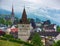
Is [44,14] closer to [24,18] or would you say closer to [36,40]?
[24,18]

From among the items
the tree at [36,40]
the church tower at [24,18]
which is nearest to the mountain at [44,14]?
the church tower at [24,18]

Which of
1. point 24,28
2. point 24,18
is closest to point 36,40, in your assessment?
point 24,28

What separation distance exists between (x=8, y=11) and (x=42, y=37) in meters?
1.01

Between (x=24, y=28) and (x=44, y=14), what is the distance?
582mm

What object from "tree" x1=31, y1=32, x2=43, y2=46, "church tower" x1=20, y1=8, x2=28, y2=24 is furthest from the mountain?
"tree" x1=31, y1=32, x2=43, y2=46

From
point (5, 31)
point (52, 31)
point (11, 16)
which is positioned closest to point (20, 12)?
point (11, 16)

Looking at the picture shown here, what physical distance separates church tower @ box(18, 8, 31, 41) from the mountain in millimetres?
105

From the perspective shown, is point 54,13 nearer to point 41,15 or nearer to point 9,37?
point 41,15

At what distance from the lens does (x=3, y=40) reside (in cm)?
448

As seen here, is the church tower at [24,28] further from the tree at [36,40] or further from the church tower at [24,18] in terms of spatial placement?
the tree at [36,40]

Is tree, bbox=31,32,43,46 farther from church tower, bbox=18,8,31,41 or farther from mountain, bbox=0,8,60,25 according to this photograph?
mountain, bbox=0,8,60,25

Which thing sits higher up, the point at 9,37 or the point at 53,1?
the point at 53,1

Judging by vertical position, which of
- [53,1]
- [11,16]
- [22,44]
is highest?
[53,1]

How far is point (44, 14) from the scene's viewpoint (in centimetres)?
460
